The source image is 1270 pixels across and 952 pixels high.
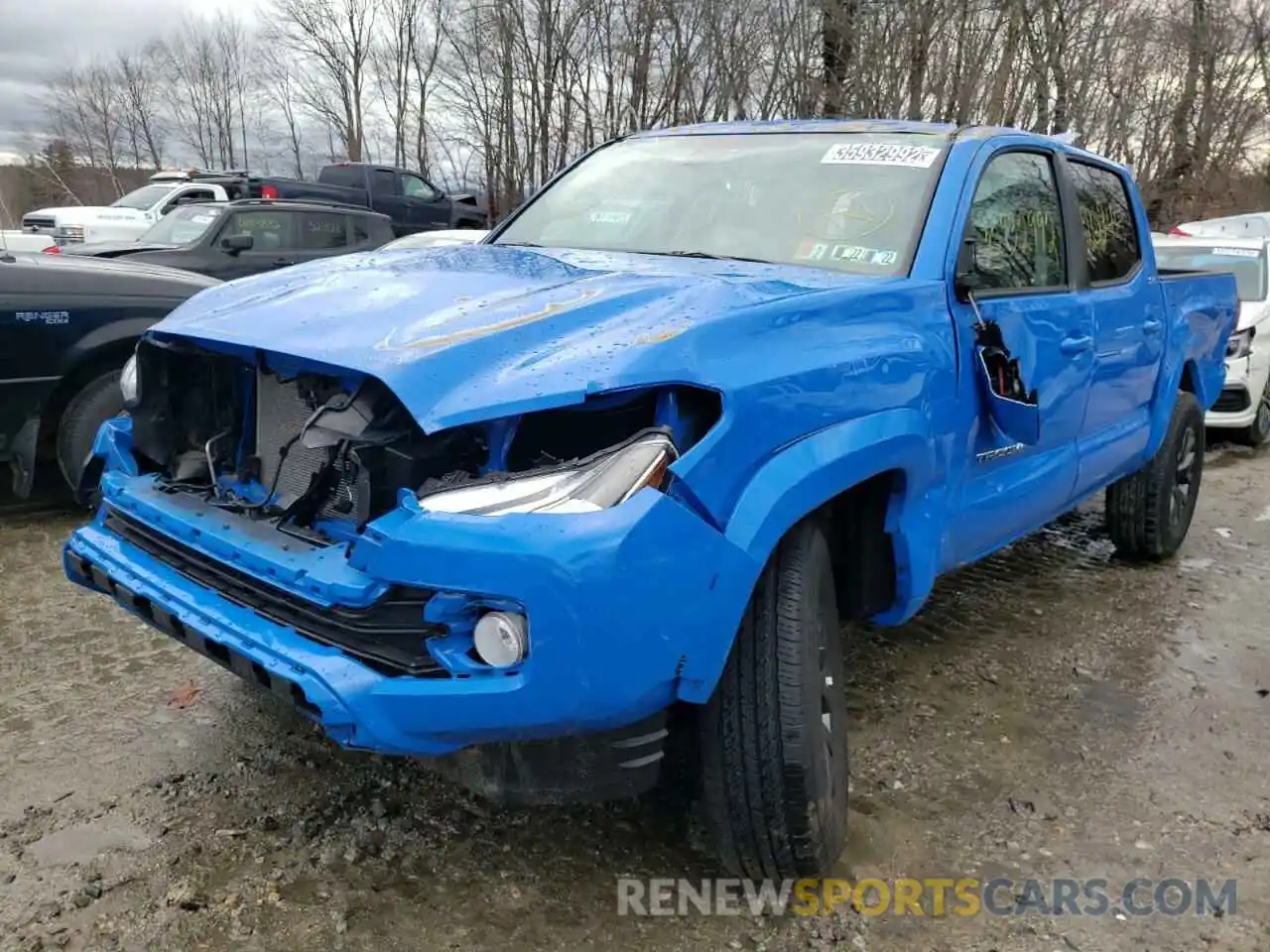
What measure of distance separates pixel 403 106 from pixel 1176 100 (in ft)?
60.0

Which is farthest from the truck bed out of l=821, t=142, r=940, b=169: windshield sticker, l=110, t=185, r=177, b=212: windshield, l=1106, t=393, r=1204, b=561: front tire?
l=110, t=185, r=177, b=212: windshield

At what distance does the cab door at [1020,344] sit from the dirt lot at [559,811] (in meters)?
0.62

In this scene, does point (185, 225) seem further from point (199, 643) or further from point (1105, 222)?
point (199, 643)

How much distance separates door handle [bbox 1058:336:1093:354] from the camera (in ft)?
11.2

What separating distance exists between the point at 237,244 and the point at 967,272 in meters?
8.45

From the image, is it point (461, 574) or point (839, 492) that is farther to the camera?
point (839, 492)

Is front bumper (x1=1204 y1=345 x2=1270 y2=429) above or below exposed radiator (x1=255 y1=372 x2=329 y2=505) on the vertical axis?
below

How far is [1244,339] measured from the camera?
25.5 ft

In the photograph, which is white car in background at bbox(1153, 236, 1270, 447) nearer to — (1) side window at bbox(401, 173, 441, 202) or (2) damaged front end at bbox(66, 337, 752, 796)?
(2) damaged front end at bbox(66, 337, 752, 796)

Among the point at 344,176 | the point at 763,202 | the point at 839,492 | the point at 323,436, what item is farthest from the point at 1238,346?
the point at 344,176

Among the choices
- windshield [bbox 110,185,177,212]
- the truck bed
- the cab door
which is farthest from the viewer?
windshield [bbox 110,185,177,212]

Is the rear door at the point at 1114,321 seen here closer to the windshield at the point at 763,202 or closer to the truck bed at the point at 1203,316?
the truck bed at the point at 1203,316

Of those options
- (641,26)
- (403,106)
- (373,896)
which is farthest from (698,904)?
(403,106)

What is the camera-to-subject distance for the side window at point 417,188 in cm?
2000
